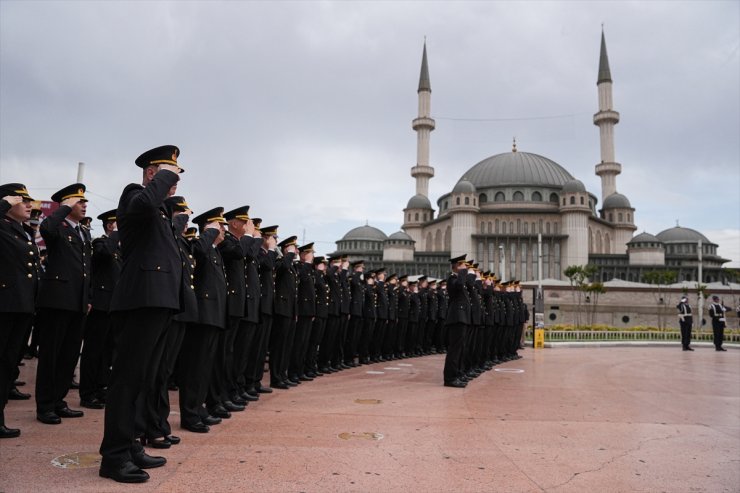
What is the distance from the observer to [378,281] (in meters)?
12.1

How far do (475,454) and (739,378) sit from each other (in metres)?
9.01

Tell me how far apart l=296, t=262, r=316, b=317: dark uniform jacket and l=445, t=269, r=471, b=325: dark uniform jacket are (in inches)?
81.7

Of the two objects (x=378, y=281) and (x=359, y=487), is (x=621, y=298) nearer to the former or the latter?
(x=378, y=281)

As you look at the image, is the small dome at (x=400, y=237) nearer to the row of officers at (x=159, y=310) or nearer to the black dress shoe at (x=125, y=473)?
the row of officers at (x=159, y=310)

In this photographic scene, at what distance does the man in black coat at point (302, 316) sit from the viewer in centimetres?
836

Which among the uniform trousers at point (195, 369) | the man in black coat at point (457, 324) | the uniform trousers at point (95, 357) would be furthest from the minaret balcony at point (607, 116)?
the uniform trousers at point (195, 369)

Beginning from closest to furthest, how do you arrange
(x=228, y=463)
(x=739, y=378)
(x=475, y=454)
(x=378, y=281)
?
(x=228, y=463) → (x=475, y=454) → (x=739, y=378) → (x=378, y=281)

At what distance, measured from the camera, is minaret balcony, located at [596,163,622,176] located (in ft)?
222

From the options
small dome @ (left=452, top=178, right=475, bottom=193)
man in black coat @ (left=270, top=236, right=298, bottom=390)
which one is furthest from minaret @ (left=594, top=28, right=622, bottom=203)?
man in black coat @ (left=270, top=236, right=298, bottom=390)

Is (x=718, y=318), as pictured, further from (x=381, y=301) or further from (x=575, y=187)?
(x=575, y=187)

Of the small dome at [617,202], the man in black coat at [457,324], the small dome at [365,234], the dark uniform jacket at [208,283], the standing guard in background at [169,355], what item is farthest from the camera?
the small dome at [365,234]

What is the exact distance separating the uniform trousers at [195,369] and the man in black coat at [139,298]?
110cm

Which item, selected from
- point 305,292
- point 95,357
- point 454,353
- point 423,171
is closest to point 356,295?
point 305,292

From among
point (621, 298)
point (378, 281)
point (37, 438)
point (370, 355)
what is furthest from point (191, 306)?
point (621, 298)
